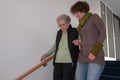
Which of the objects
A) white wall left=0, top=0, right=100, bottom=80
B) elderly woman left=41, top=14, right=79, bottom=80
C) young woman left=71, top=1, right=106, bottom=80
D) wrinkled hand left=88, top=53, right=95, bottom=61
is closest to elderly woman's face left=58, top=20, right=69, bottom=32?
elderly woman left=41, top=14, right=79, bottom=80

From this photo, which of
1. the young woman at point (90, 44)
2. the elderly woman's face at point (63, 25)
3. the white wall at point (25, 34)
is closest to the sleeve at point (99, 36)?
the young woman at point (90, 44)

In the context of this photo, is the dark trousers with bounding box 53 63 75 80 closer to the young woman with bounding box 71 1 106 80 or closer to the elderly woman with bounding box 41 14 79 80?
the elderly woman with bounding box 41 14 79 80

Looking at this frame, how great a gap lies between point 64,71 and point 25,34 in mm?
715

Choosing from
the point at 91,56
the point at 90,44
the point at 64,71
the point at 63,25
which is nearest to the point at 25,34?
the point at 63,25

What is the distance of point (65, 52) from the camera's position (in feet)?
8.31

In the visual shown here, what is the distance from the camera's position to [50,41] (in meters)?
3.27

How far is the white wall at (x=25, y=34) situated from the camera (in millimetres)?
2519

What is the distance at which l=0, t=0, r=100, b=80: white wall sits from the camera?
8.27 feet

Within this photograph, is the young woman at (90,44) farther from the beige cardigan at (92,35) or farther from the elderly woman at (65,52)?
the elderly woman at (65,52)

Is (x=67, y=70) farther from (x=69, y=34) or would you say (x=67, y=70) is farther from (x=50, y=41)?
(x=50, y=41)

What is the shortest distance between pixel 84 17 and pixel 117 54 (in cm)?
660

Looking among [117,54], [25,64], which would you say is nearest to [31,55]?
[25,64]

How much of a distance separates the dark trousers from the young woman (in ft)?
1.01

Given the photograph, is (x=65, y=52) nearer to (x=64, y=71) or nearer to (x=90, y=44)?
(x=64, y=71)
